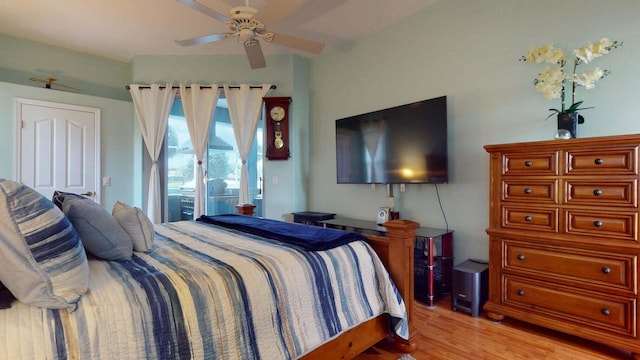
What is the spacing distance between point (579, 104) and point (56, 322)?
9.53 feet

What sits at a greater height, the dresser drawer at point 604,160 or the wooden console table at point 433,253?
the dresser drawer at point 604,160

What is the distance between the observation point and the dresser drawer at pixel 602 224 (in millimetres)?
1728

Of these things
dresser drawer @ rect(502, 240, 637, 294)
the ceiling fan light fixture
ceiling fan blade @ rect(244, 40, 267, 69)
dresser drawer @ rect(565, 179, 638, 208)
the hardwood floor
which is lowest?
the hardwood floor

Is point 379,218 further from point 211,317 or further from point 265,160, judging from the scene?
A: point 211,317

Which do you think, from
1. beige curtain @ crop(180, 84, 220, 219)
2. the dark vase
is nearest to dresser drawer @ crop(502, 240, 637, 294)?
the dark vase

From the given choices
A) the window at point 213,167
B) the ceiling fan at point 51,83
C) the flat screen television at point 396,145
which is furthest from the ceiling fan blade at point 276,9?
the ceiling fan at point 51,83

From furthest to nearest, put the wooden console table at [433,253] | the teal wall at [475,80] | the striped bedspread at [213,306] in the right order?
the wooden console table at [433,253], the teal wall at [475,80], the striped bedspread at [213,306]

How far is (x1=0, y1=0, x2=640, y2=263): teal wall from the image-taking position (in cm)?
219

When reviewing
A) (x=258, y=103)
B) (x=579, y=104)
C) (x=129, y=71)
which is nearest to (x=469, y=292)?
(x=579, y=104)

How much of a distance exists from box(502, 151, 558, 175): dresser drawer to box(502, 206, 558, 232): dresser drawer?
24cm

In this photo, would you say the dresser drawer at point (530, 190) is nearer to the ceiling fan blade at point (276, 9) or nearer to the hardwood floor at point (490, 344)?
the hardwood floor at point (490, 344)

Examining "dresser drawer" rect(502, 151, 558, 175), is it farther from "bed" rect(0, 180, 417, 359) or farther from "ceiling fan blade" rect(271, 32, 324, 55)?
"ceiling fan blade" rect(271, 32, 324, 55)

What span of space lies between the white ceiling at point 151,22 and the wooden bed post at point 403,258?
189cm

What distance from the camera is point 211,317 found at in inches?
44.1
